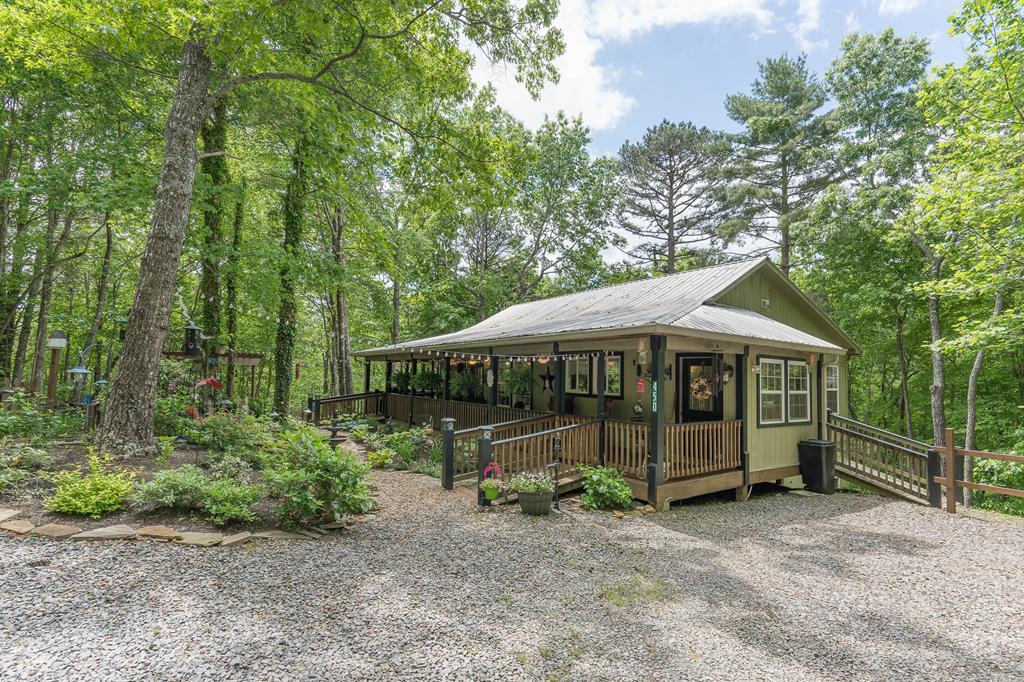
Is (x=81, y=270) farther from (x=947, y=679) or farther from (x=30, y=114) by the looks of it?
(x=947, y=679)

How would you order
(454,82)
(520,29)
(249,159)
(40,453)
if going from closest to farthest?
1. (40,453)
2. (520,29)
3. (454,82)
4. (249,159)

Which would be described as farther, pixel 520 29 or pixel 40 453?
pixel 520 29

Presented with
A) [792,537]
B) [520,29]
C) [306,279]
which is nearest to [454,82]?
[520,29]

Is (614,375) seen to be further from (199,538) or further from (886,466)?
(199,538)

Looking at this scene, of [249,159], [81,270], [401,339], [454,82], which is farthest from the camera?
[401,339]

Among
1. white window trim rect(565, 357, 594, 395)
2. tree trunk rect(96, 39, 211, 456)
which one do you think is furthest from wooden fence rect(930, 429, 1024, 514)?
tree trunk rect(96, 39, 211, 456)

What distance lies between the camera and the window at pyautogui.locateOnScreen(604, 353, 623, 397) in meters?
11.5

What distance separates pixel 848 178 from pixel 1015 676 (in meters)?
22.6

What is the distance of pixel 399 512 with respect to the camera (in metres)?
6.59

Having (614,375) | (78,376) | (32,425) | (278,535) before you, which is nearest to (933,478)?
(614,375)

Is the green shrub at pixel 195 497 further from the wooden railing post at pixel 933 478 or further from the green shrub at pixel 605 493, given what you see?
the wooden railing post at pixel 933 478

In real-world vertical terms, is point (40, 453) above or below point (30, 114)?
below

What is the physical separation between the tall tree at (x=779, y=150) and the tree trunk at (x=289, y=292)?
62.3 feet

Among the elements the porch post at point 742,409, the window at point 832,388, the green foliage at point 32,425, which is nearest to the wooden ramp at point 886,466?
the porch post at point 742,409
